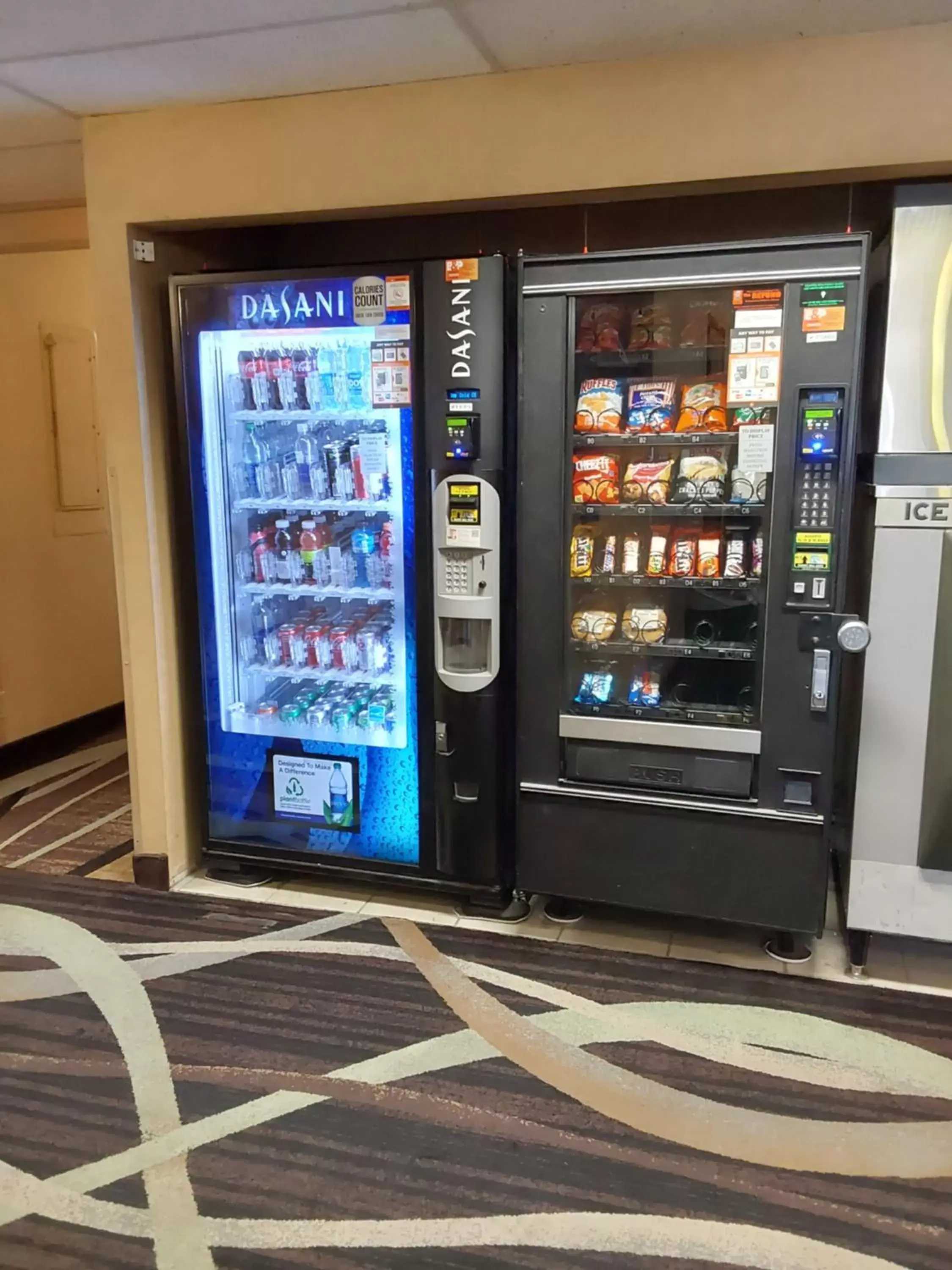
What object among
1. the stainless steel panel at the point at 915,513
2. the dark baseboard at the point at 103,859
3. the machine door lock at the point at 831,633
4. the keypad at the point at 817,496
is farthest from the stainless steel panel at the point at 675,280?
the dark baseboard at the point at 103,859

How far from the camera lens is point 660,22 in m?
2.25

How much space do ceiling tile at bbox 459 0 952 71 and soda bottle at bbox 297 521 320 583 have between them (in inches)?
58.4

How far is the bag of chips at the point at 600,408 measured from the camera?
269cm

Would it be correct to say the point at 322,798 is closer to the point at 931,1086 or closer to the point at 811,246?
the point at 931,1086

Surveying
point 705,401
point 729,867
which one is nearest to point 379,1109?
point 729,867

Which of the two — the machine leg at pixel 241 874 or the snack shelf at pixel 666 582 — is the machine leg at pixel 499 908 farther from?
the snack shelf at pixel 666 582

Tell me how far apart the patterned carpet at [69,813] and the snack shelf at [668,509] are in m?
2.29

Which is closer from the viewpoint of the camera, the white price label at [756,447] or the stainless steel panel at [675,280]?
the stainless steel panel at [675,280]

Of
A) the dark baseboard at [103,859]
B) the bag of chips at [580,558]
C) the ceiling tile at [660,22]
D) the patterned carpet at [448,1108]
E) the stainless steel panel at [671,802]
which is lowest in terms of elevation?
the patterned carpet at [448,1108]

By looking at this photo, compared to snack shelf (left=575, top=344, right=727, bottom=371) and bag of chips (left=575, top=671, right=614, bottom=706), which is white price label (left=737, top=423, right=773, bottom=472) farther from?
bag of chips (left=575, top=671, right=614, bottom=706)

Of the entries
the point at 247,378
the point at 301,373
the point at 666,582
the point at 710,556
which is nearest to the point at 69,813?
the point at 247,378

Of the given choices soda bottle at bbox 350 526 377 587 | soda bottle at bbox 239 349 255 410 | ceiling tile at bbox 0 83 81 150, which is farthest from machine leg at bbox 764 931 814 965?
ceiling tile at bbox 0 83 81 150

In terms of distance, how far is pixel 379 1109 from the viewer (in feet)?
7.16

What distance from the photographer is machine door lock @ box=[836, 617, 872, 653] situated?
2426 millimetres
